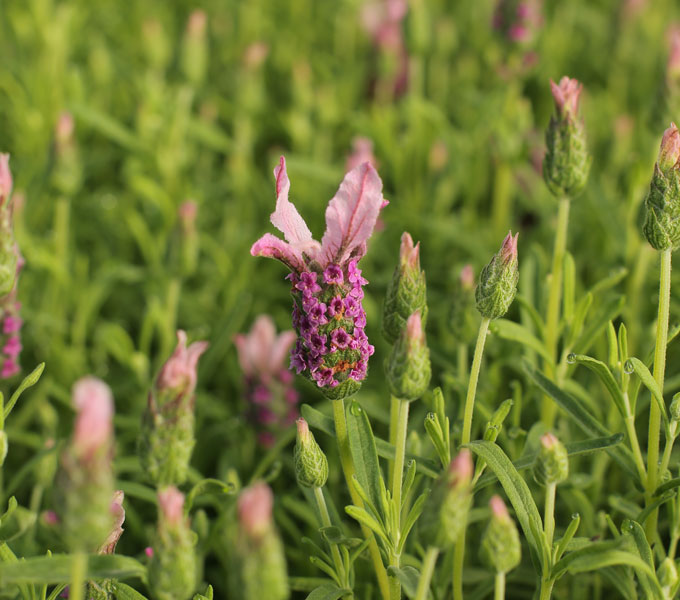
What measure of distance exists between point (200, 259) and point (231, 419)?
76 cm

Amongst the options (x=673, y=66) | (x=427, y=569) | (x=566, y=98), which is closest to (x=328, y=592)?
(x=427, y=569)

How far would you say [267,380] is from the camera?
218 cm

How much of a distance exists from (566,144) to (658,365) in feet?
1.55

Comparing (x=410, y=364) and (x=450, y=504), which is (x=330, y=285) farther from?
(x=450, y=504)

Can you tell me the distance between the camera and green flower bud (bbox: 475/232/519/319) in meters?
1.40

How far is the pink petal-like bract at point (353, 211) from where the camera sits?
1.31 m

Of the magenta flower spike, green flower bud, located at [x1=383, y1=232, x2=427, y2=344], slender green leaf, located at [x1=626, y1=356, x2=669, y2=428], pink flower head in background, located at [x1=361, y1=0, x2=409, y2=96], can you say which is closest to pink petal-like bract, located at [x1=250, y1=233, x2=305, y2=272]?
the magenta flower spike

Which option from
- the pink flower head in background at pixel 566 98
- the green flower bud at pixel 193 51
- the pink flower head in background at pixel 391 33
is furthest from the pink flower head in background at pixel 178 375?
the pink flower head in background at pixel 391 33

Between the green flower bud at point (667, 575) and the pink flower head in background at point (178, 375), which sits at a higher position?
the pink flower head in background at point (178, 375)

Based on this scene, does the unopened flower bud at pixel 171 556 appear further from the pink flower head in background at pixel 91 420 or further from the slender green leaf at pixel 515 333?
the slender green leaf at pixel 515 333

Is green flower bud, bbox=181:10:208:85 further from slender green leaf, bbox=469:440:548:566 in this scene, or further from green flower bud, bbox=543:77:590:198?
slender green leaf, bbox=469:440:548:566

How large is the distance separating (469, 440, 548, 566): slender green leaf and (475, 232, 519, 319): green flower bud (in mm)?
230

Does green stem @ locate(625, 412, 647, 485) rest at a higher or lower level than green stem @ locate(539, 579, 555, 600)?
higher

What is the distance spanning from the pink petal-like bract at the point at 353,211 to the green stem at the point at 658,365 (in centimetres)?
52
